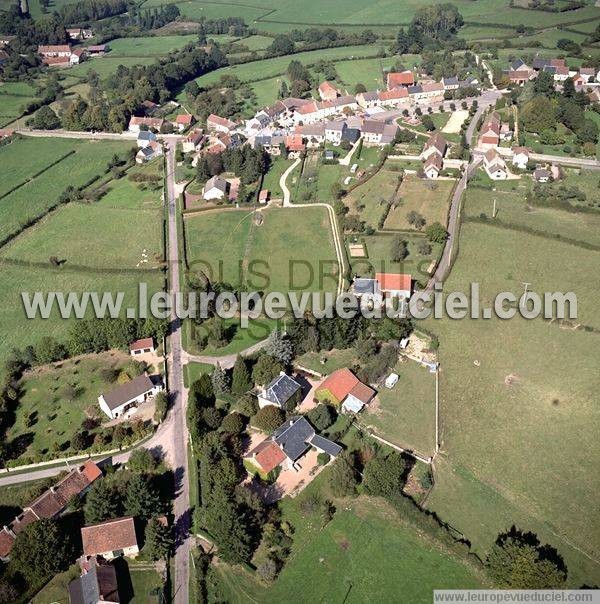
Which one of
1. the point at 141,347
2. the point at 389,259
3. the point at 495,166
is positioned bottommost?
the point at 141,347

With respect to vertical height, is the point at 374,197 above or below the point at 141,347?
above

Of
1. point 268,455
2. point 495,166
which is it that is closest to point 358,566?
point 268,455

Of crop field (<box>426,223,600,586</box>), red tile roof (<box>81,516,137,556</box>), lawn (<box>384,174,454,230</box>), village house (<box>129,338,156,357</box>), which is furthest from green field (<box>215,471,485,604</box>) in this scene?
lawn (<box>384,174,454,230</box>)

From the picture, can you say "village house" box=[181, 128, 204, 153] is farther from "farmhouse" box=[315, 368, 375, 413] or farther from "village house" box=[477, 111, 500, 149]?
"farmhouse" box=[315, 368, 375, 413]

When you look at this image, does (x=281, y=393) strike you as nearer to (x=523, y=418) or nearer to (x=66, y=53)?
(x=523, y=418)

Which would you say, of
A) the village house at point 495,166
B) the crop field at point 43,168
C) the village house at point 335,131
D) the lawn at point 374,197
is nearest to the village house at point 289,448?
the lawn at point 374,197
